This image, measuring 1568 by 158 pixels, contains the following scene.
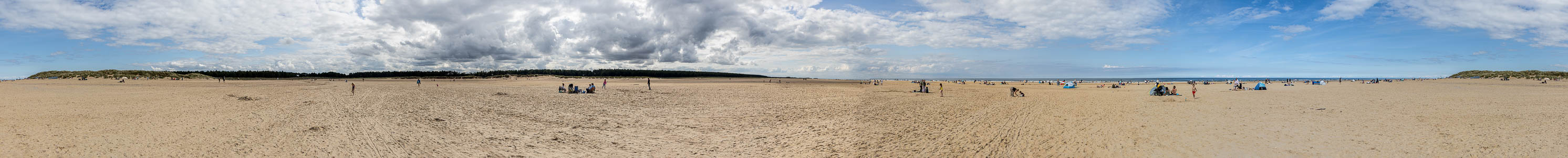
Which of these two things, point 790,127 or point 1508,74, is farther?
point 1508,74

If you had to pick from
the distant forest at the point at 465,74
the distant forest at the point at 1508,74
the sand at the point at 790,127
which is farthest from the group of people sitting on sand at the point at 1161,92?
the distant forest at the point at 465,74

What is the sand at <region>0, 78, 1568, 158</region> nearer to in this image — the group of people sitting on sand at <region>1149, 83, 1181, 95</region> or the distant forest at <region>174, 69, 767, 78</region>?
the group of people sitting on sand at <region>1149, 83, 1181, 95</region>

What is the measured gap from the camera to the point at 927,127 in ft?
34.5

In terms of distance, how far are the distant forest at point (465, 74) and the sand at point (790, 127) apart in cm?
11445

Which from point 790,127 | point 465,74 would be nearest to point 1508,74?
point 790,127

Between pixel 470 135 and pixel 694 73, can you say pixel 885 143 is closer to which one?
pixel 470 135

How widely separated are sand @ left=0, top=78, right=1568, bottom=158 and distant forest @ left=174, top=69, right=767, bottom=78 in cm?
11445

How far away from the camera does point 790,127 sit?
10.7 m

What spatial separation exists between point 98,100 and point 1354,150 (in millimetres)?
26056

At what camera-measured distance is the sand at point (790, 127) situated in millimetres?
7809

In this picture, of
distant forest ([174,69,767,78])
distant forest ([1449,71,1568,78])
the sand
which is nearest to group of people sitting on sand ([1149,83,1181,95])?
the sand

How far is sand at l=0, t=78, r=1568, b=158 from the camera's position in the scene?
7.81 metres

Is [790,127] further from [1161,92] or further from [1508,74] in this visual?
[1508,74]

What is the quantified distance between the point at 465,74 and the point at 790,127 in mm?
142825
